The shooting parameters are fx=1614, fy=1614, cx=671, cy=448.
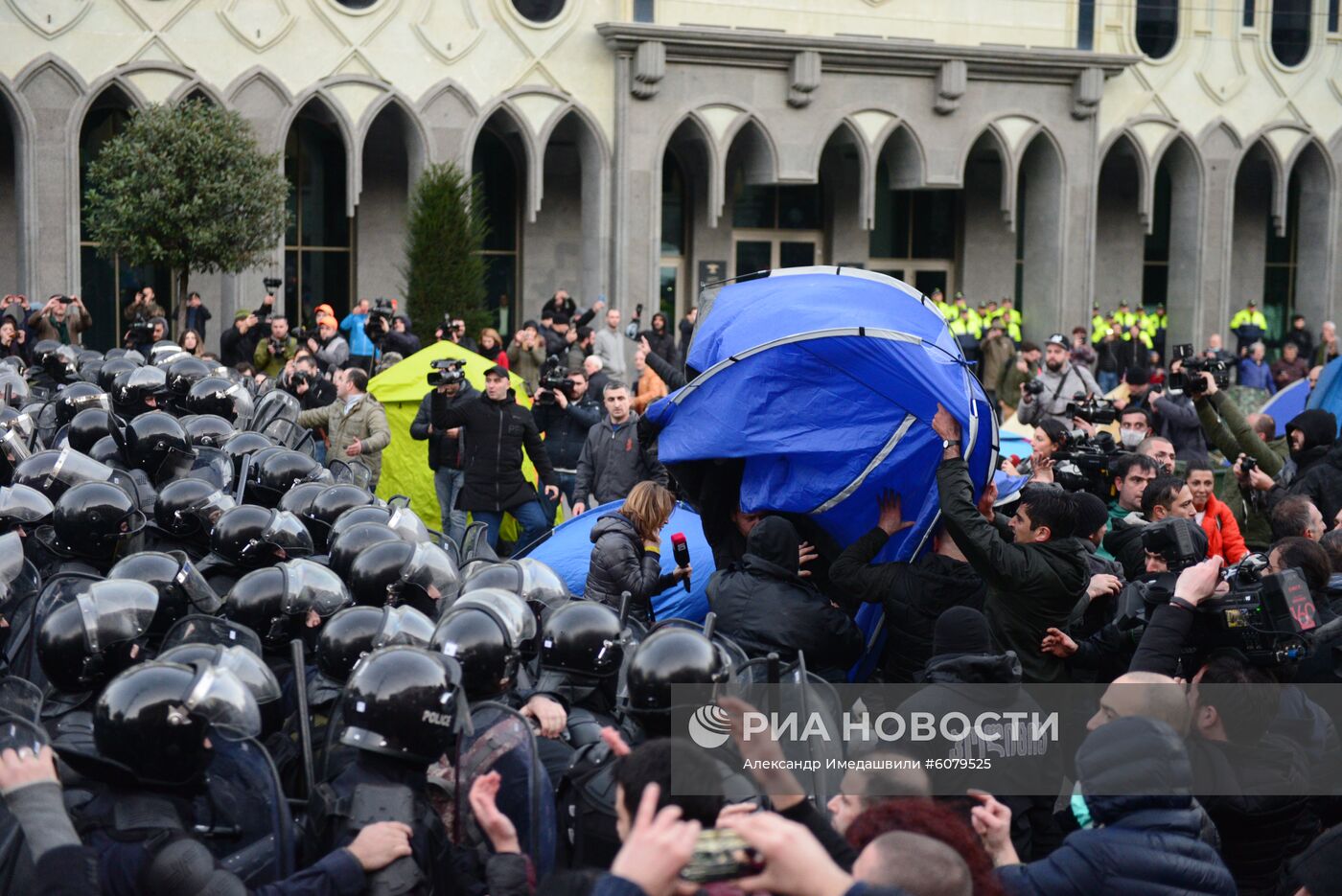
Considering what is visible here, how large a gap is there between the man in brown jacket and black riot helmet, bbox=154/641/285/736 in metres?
13.0

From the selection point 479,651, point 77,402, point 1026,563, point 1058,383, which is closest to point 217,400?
point 77,402

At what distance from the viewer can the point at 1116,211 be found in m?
33.3

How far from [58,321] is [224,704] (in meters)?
14.8

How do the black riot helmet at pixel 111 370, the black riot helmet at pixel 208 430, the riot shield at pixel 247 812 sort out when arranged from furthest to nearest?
the black riot helmet at pixel 111 370
the black riot helmet at pixel 208 430
the riot shield at pixel 247 812

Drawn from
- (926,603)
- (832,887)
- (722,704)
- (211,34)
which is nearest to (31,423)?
(926,603)

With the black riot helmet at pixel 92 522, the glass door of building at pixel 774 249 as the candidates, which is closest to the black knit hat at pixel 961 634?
the black riot helmet at pixel 92 522

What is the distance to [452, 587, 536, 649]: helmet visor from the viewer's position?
517 centimetres

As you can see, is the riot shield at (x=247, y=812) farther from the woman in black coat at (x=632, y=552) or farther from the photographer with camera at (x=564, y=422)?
the photographer with camera at (x=564, y=422)

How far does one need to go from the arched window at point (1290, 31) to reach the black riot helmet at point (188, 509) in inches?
1153

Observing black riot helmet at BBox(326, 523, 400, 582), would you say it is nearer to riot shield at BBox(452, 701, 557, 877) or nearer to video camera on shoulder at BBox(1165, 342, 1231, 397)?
riot shield at BBox(452, 701, 557, 877)

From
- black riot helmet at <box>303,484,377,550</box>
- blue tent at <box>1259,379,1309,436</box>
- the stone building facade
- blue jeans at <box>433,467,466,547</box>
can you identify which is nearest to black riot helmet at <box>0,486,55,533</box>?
black riot helmet at <box>303,484,377,550</box>

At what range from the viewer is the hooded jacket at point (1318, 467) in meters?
9.28

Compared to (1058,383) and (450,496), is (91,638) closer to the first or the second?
(450,496)

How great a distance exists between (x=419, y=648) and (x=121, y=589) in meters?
1.32
